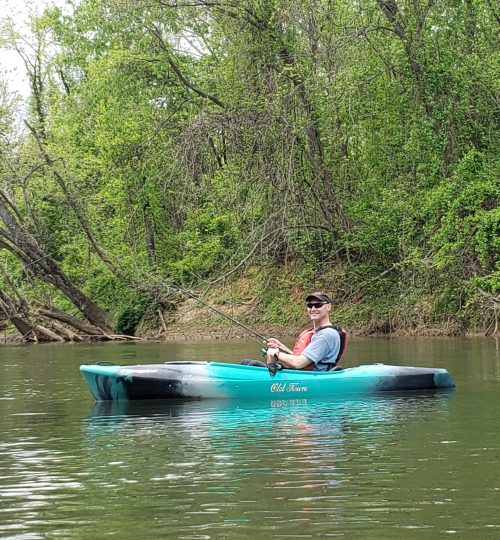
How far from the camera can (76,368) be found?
18266 millimetres

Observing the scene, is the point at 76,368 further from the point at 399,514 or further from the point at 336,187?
the point at 399,514

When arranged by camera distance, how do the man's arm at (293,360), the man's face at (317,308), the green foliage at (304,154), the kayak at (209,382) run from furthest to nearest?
the green foliage at (304,154), the kayak at (209,382), the man's arm at (293,360), the man's face at (317,308)

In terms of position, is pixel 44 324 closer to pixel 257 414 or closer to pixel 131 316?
pixel 131 316

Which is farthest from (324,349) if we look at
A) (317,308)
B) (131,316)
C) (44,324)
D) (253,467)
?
(44,324)

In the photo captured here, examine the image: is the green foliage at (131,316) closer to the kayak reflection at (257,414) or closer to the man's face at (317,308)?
the kayak reflection at (257,414)

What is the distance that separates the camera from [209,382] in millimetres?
12406

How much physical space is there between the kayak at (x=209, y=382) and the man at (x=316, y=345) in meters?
0.14

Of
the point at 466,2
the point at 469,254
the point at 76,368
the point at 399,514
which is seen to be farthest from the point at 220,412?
the point at 466,2

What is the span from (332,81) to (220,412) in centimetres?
1430

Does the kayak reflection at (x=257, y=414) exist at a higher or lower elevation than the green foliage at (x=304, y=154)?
lower

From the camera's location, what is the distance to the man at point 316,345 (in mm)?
12023

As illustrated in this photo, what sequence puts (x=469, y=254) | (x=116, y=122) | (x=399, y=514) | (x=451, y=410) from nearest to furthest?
1. (x=399, y=514)
2. (x=451, y=410)
3. (x=469, y=254)
4. (x=116, y=122)

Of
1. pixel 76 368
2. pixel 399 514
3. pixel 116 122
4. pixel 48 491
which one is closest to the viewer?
pixel 399 514

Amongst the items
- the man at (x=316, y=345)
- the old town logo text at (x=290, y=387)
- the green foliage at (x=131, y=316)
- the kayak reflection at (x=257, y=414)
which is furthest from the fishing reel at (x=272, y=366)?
the green foliage at (x=131, y=316)
